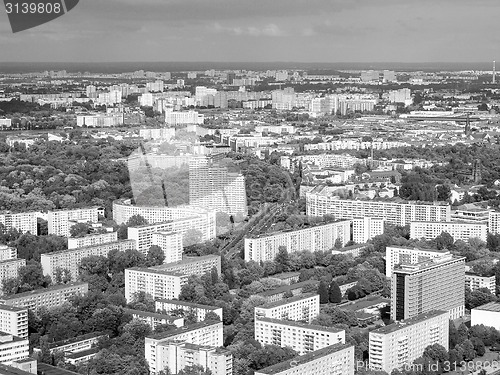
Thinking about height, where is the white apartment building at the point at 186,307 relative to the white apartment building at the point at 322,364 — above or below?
below

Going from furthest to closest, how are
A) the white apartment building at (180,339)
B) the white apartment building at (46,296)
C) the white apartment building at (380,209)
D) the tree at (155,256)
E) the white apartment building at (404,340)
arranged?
the white apartment building at (380,209) < the tree at (155,256) < the white apartment building at (46,296) < the white apartment building at (404,340) < the white apartment building at (180,339)

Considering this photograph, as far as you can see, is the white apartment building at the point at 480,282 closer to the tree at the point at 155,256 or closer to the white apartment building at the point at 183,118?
the tree at the point at 155,256

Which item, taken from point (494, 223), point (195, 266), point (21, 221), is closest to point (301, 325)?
point (195, 266)

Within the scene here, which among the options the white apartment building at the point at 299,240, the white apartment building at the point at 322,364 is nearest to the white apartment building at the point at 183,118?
the white apartment building at the point at 299,240

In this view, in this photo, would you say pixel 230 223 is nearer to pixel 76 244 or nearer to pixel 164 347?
pixel 76 244

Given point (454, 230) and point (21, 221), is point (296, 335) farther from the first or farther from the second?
point (21, 221)

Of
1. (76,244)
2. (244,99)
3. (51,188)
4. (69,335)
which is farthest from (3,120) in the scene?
(69,335)
